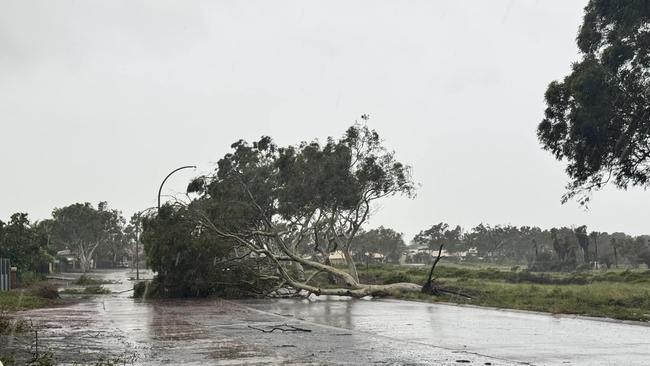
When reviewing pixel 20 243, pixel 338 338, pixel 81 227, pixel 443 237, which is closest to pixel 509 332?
pixel 338 338

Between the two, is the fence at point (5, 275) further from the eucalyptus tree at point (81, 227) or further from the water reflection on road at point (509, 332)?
the eucalyptus tree at point (81, 227)

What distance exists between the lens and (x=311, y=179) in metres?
46.4

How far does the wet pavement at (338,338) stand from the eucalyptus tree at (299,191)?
46.7ft

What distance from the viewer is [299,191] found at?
47.5 m

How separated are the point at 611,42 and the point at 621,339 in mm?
7247

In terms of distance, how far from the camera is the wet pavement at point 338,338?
37.0 feet

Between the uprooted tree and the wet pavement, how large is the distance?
11695mm

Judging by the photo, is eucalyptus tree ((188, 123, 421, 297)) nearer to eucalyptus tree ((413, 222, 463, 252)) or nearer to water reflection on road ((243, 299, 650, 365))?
water reflection on road ((243, 299, 650, 365))

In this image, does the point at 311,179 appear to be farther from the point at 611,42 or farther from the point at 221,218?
the point at 611,42

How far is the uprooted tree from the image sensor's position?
35250mm

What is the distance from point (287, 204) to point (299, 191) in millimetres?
3705

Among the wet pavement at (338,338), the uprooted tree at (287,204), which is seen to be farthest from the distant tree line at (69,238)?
the wet pavement at (338,338)

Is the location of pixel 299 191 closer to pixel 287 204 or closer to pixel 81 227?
pixel 287 204

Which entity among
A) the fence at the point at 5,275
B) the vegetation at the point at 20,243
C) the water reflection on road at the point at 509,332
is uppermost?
the vegetation at the point at 20,243
